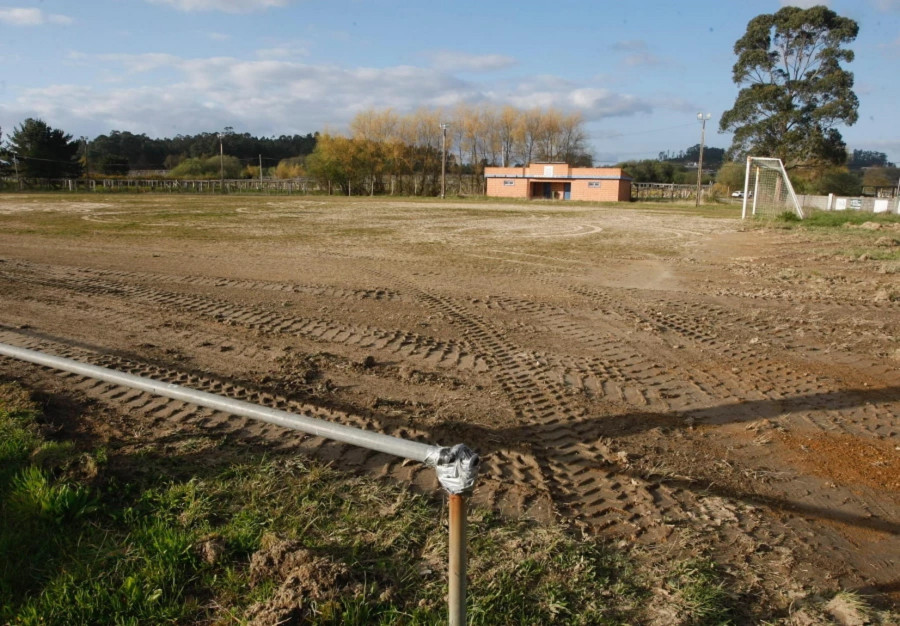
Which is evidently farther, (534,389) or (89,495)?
(534,389)

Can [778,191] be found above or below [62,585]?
above

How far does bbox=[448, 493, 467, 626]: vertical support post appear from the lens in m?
2.14

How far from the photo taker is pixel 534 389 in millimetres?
5625

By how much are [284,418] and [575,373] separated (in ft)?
12.7

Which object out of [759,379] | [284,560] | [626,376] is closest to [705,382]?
[759,379]

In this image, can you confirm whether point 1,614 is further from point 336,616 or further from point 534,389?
point 534,389

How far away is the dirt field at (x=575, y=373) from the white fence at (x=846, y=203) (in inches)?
1503

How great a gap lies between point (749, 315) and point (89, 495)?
8078mm

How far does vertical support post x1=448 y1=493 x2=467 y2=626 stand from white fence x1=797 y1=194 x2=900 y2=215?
49.2 m

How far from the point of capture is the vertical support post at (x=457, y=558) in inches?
84.2

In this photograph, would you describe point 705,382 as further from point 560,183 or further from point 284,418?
point 560,183

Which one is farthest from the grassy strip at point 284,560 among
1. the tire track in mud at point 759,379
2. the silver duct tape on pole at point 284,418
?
the tire track in mud at point 759,379

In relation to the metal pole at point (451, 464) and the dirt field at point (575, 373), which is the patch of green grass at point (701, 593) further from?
the metal pole at point (451, 464)

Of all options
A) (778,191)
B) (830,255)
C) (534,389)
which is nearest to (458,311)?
(534,389)
